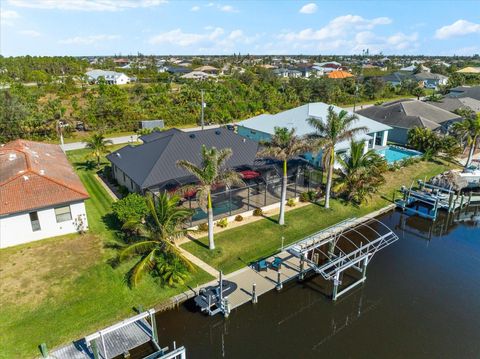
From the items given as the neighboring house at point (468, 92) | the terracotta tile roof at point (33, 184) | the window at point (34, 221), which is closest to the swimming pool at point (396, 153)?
the terracotta tile roof at point (33, 184)

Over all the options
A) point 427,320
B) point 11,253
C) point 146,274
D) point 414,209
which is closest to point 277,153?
point 146,274

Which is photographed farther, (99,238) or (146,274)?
(99,238)

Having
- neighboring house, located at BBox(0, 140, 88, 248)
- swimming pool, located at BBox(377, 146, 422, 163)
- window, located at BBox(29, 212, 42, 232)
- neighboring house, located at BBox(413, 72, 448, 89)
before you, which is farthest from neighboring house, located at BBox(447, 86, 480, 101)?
window, located at BBox(29, 212, 42, 232)

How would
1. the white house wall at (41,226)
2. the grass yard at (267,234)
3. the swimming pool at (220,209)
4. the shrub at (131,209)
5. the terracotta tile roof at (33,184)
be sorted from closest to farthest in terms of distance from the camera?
the grass yard at (267,234) → the white house wall at (41,226) → the terracotta tile roof at (33,184) → the shrub at (131,209) → the swimming pool at (220,209)

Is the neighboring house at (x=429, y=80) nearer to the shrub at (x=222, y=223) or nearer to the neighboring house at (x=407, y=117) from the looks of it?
the neighboring house at (x=407, y=117)

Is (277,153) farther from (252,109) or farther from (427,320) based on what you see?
(252,109)

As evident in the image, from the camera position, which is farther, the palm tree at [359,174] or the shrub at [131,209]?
the palm tree at [359,174]
